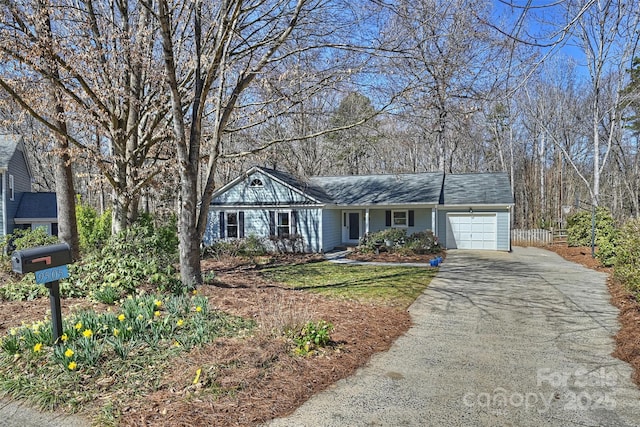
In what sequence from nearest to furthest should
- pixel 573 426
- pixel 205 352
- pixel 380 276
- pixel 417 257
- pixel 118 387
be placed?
pixel 573 426, pixel 118 387, pixel 205 352, pixel 380 276, pixel 417 257

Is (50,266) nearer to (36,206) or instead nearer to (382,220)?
(382,220)

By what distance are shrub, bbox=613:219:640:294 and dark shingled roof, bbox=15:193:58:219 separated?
80.8 feet

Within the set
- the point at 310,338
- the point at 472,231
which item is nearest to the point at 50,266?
the point at 310,338

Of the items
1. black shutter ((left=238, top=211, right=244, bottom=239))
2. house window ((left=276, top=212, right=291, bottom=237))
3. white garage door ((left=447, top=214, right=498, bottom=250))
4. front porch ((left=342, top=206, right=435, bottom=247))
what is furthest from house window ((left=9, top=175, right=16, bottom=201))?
white garage door ((left=447, top=214, right=498, bottom=250))

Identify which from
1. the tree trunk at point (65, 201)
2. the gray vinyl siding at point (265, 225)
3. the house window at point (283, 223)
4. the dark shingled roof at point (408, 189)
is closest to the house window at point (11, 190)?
the gray vinyl siding at point (265, 225)

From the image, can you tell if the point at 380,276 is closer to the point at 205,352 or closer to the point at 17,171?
the point at 205,352

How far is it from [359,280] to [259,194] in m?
9.94

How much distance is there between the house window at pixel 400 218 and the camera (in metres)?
20.4

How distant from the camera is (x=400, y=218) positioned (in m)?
20.6

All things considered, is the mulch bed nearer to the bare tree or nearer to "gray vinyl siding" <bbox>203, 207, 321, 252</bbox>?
the bare tree

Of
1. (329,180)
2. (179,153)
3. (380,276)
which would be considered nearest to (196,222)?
(179,153)

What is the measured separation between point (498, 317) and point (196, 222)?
6005 millimetres

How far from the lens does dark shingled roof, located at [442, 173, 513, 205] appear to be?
18812 mm

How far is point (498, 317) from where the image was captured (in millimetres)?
7008
